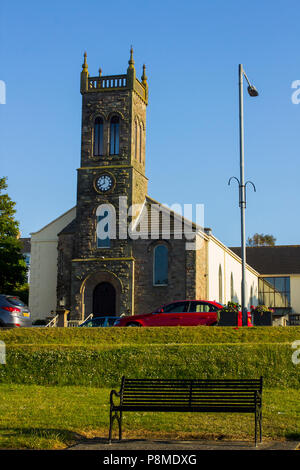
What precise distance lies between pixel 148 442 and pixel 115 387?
6563 millimetres

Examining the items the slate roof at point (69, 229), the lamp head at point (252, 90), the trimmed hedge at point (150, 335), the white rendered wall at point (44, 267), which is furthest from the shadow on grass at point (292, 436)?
the white rendered wall at point (44, 267)

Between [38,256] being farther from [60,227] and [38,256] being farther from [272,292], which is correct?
[272,292]

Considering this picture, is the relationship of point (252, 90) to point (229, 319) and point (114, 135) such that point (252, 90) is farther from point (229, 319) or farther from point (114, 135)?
point (114, 135)

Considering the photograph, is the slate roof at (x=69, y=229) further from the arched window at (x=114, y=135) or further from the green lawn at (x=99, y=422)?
the green lawn at (x=99, y=422)

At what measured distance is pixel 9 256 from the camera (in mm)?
47844

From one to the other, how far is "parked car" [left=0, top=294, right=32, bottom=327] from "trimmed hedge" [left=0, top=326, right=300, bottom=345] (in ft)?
2.35

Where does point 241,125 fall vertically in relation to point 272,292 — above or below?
above

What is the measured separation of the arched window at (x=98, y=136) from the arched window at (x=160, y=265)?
7.42 metres

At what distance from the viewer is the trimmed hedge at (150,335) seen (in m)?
22.1

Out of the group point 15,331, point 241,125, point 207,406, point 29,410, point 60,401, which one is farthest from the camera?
point 241,125

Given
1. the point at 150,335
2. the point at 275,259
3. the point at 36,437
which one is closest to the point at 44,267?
the point at 150,335

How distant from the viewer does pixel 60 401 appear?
14.4 m

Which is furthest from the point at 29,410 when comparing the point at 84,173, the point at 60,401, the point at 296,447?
the point at 84,173

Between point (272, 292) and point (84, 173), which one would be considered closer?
point (84, 173)
